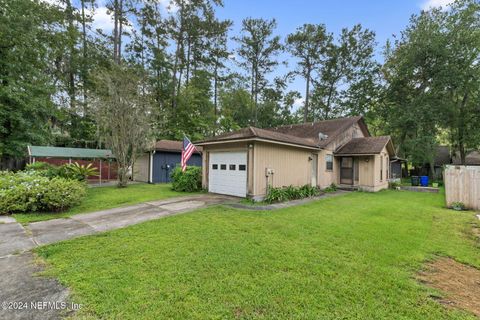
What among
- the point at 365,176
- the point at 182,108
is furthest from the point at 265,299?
the point at 182,108

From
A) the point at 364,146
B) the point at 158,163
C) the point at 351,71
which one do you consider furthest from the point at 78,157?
the point at 351,71

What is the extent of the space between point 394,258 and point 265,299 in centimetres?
260

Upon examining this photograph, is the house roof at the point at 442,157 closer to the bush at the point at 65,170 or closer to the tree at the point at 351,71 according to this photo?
the tree at the point at 351,71

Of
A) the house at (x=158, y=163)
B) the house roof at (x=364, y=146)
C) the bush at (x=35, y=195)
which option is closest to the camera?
the bush at (x=35, y=195)

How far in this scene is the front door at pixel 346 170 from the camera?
13930mm

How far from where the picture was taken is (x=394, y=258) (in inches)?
149

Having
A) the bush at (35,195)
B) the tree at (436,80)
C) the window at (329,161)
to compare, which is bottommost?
the bush at (35,195)

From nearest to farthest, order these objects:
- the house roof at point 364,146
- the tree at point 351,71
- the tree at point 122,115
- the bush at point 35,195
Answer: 1. the bush at point 35,195
2. the tree at point 122,115
3. the house roof at point 364,146
4. the tree at point 351,71

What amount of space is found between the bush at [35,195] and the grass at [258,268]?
3.28 m

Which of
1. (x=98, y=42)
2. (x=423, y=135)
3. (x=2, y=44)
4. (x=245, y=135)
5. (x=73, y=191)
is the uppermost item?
(x=98, y=42)

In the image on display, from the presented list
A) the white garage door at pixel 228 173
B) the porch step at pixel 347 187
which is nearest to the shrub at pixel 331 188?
the porch step at pixel 347 187

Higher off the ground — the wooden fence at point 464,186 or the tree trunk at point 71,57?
the tree trunk at point 71,57

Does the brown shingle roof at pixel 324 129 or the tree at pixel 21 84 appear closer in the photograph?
the tree at pixel 21 84

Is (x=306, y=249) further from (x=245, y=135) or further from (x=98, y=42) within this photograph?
(x=98, y=42)
